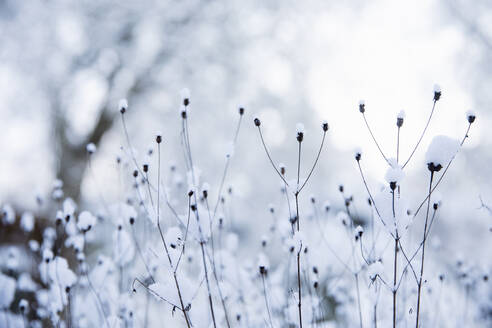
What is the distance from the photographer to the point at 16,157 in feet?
27.5

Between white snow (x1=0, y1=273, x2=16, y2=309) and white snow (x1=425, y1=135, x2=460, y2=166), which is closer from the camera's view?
white snow (x1=425, y1=135, x2=460, y2=166)

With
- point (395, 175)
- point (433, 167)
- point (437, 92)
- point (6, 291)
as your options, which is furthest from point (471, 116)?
point (6, 291)

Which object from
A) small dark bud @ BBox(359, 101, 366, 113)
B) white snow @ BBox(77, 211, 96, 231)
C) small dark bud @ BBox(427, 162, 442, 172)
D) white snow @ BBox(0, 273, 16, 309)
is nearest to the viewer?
small dark bud @ BBox(427, 162, 442, 172)

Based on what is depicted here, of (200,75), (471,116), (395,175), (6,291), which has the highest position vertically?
(200,75)

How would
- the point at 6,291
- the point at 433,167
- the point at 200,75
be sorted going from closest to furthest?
1. the point at 433,167
2. the point at 6,291
3. the point at 200,75

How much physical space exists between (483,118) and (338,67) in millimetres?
2767

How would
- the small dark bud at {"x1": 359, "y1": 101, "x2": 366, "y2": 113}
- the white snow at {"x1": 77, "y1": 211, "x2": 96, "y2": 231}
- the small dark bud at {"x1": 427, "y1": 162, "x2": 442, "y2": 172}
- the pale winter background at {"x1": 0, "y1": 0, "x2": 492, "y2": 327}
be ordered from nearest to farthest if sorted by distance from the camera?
the small dark bud at {"x1": 427, "y1": 162, "x2": 442, "y2": 172}, the small dark bud at {"x1": 359, "y1": 101, "x2": 366, "y2": 113}, the white snow at {"x1": 77, "y1": 211, "x2": 96, "y2": 231}, the pale winter background at {"x1": 0, "y1": 0, "x2": 492, "y2": 327}

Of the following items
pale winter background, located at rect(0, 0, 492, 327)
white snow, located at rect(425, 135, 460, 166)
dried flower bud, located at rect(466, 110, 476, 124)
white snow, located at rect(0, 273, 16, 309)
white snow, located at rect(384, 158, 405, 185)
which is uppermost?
pale winter background, located at rect(0, 0, 492, 327)

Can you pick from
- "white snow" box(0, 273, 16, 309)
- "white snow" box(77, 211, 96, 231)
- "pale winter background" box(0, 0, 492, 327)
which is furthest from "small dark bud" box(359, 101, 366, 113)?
"pale winter background" box(0, 0, 492, 327)

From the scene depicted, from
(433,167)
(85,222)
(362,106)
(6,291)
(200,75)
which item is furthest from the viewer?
(200,75)

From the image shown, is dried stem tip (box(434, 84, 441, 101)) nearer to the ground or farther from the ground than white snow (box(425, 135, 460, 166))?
farther from the ground

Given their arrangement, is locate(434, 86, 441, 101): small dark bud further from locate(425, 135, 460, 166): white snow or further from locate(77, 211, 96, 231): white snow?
locate(77, 211, 96, 231): white snow

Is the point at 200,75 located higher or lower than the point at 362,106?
higher

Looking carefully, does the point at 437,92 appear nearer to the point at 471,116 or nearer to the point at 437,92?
the point at 437,92
